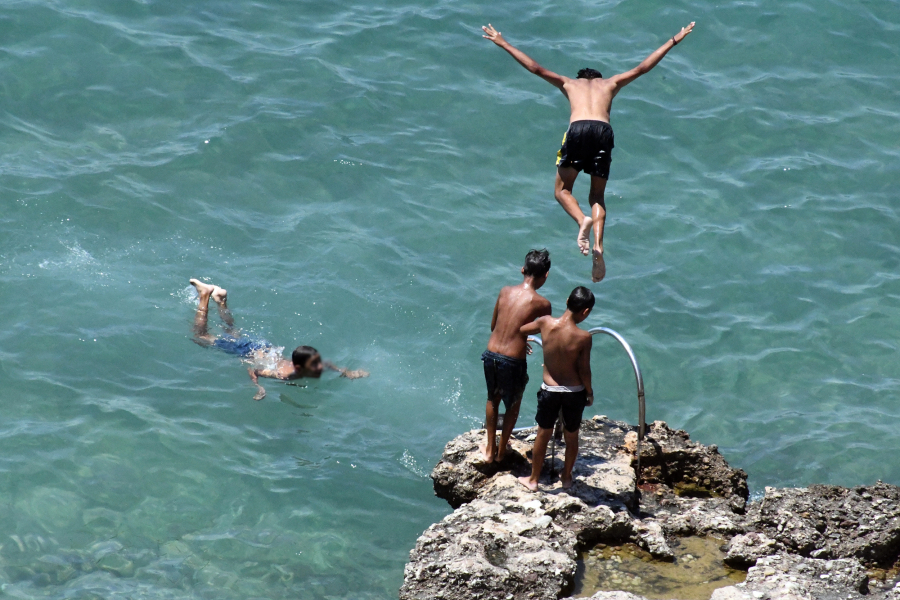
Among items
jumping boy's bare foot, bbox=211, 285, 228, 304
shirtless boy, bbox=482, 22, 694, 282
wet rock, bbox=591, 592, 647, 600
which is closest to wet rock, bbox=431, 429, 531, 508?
wet rock, bbox=591, 592, 647, 600

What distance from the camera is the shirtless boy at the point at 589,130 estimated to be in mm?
9367

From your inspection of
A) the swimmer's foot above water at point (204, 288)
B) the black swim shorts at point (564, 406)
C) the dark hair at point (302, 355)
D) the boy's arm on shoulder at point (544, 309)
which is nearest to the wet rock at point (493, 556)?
the black swim shorts at point (564, 406)

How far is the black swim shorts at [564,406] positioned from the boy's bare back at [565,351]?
3.8 inches

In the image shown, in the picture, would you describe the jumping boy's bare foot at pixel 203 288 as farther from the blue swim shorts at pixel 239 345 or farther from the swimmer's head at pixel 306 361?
the swimmer's head at pixel 306 361

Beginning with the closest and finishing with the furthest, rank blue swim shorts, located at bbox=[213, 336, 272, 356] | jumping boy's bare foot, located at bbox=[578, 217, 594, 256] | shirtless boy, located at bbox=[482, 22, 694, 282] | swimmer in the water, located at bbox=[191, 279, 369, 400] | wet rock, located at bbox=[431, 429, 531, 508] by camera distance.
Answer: wet rock, located at bbox=[431, 429, 531, 508]
jumping boy's bare foot, located at bbox=[578, 217, 594, 256]
shirtless boy, located at bbox=[482, 22, 694, 282]
swimmer in the water, located at bbox=[191, 279, 369, 400]
blue swim shorts, located at bbox=[213, 336, 272, 356]

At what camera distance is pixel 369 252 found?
40.1ft

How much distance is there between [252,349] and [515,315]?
3.85 meters

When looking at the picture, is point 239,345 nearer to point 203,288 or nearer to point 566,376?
point 203,288

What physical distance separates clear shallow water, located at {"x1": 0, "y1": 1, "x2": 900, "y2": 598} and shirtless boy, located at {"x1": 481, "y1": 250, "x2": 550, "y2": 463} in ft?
5.17

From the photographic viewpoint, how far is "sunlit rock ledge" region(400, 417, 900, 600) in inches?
272

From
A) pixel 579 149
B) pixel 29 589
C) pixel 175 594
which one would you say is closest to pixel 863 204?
pixel 579 149

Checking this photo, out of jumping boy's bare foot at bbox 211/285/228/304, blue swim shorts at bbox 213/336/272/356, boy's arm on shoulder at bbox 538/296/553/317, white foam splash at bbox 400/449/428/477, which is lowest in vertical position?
white foam splash at bbox 400/449/428/477

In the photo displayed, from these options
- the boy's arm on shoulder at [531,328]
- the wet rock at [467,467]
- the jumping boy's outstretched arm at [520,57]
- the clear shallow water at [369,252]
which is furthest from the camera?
the jumping boy's outstretched arm at [520,57]

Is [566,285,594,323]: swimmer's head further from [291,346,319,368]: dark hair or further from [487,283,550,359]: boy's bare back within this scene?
[291,346,319,368]: dark hair
